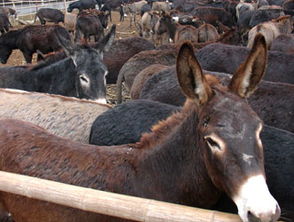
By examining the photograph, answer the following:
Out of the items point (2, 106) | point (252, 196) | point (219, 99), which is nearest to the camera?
point (252, 196)

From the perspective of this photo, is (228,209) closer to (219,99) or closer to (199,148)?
(199,148)

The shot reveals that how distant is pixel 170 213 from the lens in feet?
6.38

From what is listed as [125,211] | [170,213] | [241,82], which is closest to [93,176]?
[125,211]

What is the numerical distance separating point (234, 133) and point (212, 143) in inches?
6.1

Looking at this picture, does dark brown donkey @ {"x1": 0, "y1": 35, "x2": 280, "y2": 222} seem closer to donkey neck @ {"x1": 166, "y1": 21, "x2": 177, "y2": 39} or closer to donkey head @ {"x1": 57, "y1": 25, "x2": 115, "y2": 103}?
donkey head @ {"x1": 57, "y1": 25, "x2": 115, "y2": 103}

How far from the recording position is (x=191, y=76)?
7.71 feet

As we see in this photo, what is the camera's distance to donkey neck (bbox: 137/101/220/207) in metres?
2.50

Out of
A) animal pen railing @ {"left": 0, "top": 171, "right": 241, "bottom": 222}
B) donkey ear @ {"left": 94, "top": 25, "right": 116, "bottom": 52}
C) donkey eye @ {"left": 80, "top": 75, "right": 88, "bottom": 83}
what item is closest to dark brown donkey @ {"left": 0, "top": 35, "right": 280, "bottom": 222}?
animal pen railing @ {"left": 0, "top": 171, "right": 241, "bottom": 222}

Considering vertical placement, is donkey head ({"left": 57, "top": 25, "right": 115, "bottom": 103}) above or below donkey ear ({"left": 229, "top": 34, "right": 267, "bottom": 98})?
below

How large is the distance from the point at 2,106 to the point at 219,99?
3.76 metres

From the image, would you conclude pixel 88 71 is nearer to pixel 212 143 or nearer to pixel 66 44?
pixel 66 44

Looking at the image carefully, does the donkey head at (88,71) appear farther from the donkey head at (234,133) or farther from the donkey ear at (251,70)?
the donkey ear at (251,70)

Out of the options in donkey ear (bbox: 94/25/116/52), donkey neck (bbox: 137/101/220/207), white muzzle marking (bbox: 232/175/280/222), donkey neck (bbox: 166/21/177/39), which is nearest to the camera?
white muzzle marking (bbox: 232/175/280/222)

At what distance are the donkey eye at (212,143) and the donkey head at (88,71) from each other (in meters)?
3.49
